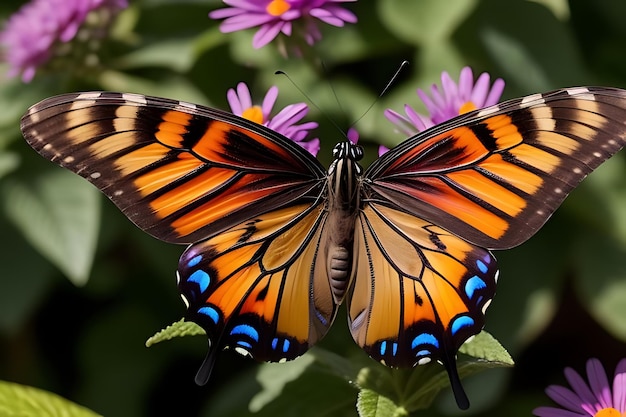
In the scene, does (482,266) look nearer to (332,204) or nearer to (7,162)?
(332,204)

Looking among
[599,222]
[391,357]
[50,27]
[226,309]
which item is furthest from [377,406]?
[50,27]

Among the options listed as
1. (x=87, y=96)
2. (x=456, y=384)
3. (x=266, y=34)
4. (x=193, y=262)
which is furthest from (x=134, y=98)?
(x=456, y=384)

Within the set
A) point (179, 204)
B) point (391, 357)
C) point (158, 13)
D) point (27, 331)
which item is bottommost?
point (27, 331)

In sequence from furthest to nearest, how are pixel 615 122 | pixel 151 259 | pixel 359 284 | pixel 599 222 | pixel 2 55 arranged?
1. pixel 2 55
2. pixel 151 259
3. pixel 599 222
4. pixel 359 284
5. pixel 615 122

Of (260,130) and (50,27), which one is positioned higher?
(50,27)

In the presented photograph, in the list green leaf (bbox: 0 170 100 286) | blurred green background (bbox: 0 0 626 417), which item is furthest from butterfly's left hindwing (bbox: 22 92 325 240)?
green leaf (bbox: 0 170 100 286)

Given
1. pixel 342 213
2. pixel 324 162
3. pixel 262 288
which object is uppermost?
pixel 324 162

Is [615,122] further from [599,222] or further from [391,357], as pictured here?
[599,222]
